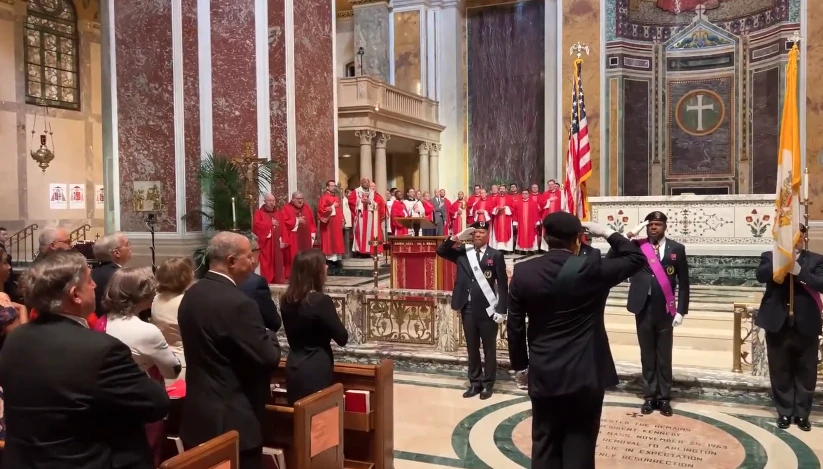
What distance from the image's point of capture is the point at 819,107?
45.4ft

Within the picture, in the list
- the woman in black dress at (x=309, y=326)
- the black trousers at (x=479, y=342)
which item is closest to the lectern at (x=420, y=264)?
the black trousers at (x=479, y=342)

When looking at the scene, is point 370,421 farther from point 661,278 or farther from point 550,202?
point 550,202

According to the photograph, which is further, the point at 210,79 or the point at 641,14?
the point at 641,14

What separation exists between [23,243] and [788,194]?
17.2m

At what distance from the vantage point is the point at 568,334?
321 cm

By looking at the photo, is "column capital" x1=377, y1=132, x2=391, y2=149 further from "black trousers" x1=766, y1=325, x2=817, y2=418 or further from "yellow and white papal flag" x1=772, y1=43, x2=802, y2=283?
"black trousers" x1=766, y1=325, x2=817, y2=418

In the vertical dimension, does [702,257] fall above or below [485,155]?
below

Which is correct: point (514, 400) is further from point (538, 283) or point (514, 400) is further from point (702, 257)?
point (702, 257)

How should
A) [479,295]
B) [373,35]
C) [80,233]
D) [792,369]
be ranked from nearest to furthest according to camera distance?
[792,369]
[479,295]
[80,233]
[373,35]

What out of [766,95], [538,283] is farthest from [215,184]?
[766,95]

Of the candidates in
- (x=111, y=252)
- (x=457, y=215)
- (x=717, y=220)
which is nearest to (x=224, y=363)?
(x=111, y=252)

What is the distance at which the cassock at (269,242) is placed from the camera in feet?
37.4

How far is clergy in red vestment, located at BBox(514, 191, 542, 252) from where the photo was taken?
15461 millimetres

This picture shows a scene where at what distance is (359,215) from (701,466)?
36.0 feet
